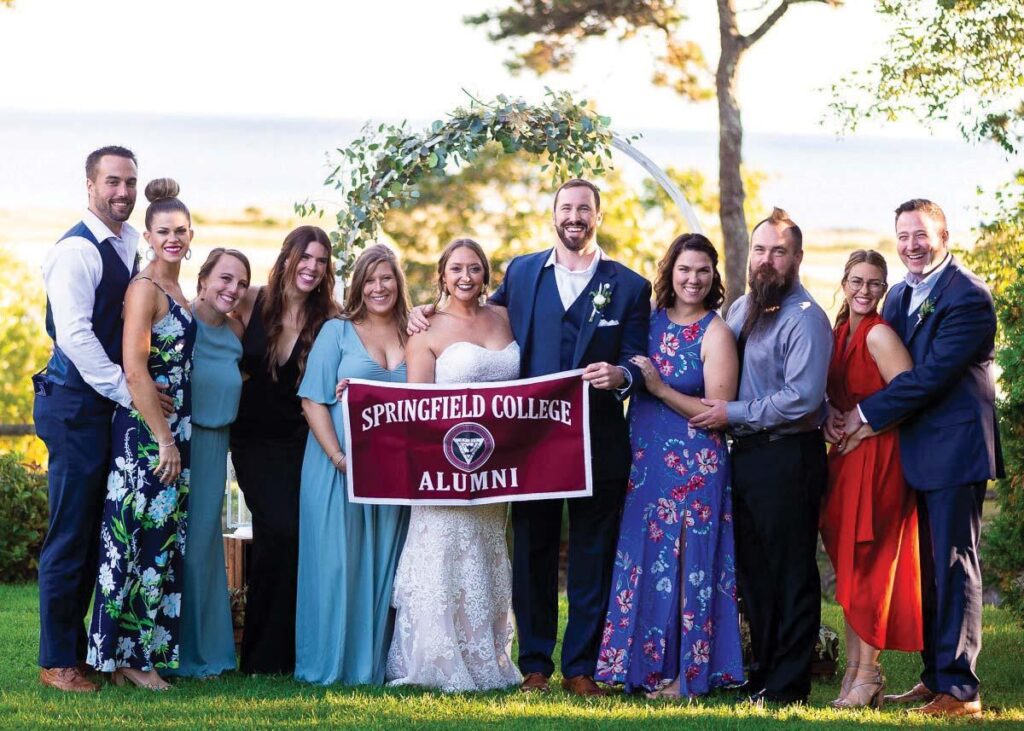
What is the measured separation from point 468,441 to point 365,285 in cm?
99

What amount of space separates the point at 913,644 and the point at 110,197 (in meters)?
4.42

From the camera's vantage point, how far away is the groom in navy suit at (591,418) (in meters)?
6.62

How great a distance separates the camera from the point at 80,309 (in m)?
6.34

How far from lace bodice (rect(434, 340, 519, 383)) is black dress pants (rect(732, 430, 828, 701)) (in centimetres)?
119

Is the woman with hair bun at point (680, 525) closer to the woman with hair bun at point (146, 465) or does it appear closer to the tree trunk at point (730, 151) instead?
the woman with hair bun at point (146, 465)

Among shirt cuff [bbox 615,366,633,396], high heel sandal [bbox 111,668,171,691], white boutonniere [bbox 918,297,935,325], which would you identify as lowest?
high heel sandal [bbox 111,668,171,691]

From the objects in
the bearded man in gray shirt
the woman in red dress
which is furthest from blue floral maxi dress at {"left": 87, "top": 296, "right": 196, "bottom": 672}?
the woman in red dress

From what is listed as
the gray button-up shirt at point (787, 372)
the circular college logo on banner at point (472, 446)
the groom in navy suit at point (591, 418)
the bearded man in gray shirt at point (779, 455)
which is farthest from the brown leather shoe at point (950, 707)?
the circular college logo on banner at point (472, 446)

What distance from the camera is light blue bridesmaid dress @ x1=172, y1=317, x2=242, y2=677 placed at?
6.81m

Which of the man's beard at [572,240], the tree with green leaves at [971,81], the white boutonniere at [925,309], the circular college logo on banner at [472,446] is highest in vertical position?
the tree with green leaves at [971,81]

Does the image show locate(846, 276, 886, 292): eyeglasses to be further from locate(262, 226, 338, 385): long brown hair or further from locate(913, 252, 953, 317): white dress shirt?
locate(262, 226, 338, 385): long brown hair

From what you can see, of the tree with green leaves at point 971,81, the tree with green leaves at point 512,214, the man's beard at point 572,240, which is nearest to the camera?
the man's beard at point 572,240

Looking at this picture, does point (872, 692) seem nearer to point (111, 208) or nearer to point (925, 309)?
point (925, 309)

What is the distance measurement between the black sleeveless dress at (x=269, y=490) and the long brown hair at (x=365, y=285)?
0.41 meters
